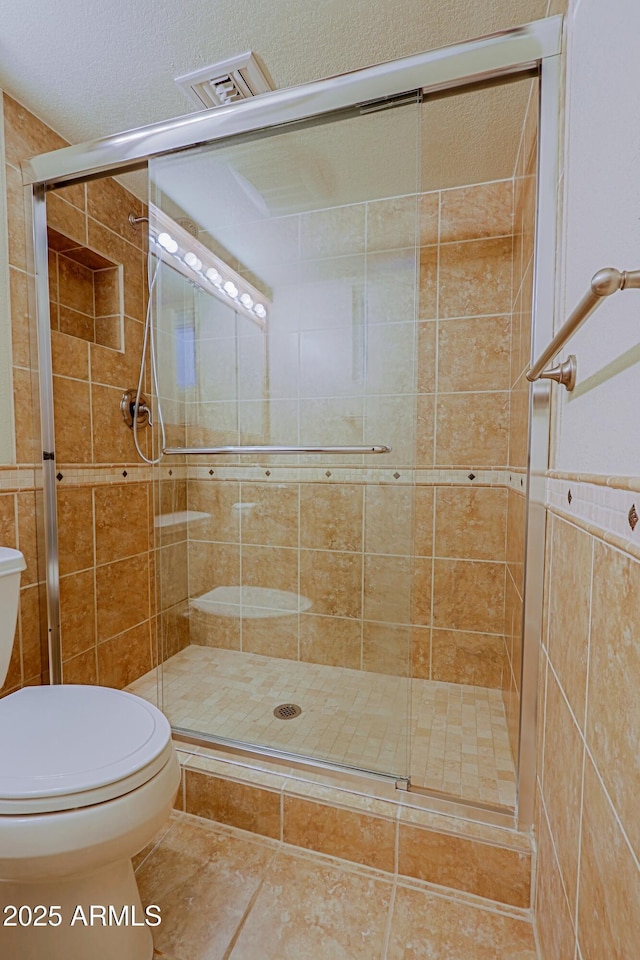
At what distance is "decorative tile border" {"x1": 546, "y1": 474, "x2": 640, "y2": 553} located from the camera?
0.49 metres

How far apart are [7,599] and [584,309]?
141 cm

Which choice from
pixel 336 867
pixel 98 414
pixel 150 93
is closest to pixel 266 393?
pixel 98 414

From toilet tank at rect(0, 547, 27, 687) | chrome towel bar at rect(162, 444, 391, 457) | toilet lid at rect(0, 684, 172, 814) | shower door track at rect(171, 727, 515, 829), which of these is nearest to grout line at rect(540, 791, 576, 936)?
shower door track at rect(171, 727, 515, 829)

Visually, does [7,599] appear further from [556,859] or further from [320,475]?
[556,859]

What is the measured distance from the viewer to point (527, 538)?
1066 mm

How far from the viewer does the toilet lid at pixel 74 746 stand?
0.74m

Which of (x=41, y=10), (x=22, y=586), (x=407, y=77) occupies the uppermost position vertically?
(x=41, y=10)

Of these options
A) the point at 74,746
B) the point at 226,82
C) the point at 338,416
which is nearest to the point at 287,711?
the point at 74,746

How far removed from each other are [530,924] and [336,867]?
1.44 ft

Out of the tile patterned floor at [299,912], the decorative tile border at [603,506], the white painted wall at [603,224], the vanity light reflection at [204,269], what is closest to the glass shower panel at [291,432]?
the vanity light reflection at [204,269]

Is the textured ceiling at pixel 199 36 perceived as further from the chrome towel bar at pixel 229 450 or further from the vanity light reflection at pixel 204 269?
the chrome towel bar at pixel 229 450

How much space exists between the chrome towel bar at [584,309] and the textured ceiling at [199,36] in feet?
3.19

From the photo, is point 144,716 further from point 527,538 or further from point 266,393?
point 266,393

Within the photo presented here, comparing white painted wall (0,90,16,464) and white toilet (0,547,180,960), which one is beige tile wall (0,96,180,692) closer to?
white painted wall (0,90,16,464)
